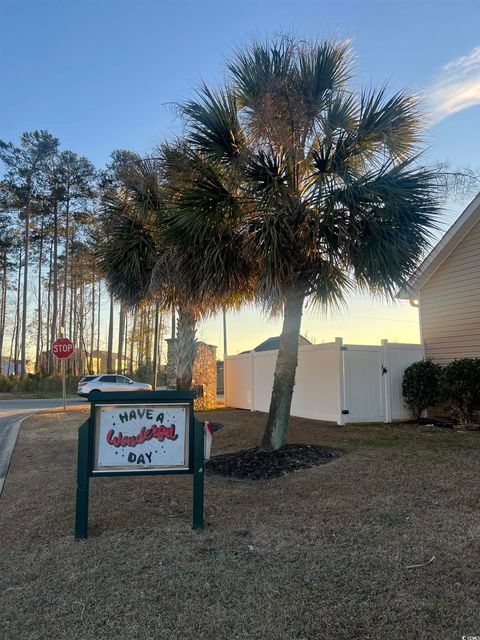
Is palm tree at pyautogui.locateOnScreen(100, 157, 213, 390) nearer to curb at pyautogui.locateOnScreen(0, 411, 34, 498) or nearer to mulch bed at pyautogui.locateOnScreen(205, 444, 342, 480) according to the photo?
mulch bed at pyautogui.locateOnScreen(205, 444, 342, 480)

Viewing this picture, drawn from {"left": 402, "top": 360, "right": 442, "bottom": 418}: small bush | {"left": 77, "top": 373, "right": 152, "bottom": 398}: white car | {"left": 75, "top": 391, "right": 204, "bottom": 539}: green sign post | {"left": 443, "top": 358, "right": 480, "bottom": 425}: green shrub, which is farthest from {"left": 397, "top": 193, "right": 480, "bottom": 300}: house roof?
{"left": 77, "top": 373, "right": 152, "bottom": 398}: white car

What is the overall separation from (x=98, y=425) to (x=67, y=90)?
8.28 meters

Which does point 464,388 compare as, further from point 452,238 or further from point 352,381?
point 452,238

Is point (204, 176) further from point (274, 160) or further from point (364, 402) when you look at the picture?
point (364, 402)

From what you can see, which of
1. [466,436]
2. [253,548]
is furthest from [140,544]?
[466,436]

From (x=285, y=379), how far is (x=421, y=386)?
5030 millimetres

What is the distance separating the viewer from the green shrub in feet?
31.6

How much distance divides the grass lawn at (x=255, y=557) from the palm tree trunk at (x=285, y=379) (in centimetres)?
119

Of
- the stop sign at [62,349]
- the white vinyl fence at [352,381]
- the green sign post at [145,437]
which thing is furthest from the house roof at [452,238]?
the stop sign at [62,349]

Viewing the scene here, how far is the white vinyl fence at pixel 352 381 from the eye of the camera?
10.8 metres

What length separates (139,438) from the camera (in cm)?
437

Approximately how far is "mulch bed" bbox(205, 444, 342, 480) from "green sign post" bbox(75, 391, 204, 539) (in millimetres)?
1945

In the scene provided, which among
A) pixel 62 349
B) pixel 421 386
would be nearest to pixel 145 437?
pixel 421 386

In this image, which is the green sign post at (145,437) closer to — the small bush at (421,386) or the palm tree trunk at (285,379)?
the palm tree trunk at (285,379)
